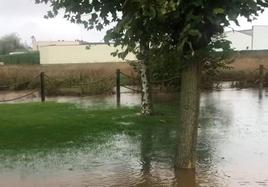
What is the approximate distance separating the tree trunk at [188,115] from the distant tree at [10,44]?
93682mm

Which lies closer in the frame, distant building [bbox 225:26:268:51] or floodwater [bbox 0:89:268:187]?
floodwater [bbox 0:89:268:187]

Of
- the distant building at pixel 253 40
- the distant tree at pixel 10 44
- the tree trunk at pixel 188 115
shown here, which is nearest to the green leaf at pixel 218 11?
the tree trunk at pixel 188 115

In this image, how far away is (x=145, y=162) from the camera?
9.49m

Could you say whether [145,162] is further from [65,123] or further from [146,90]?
[146,90]

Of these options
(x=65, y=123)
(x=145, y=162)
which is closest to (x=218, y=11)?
(x=145, y=162)

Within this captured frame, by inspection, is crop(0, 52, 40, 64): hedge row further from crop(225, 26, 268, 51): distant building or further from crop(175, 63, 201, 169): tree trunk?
crop(175, 63, 201, 169): tree trunk

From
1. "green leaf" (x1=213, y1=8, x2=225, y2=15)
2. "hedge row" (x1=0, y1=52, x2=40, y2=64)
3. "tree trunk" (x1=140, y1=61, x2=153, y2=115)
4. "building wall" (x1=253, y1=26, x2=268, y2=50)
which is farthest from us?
"building wall" (x1=253, y1=26, x2=268, y2=50)

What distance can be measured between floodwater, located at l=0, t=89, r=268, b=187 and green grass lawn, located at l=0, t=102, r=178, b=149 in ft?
1.54

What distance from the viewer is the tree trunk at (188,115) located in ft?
28.5

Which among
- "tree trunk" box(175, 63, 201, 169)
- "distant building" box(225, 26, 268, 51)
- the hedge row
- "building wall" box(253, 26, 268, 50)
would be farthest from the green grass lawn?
"building wall" box(253, 26, 268, 50)

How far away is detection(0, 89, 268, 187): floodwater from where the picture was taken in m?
8.34

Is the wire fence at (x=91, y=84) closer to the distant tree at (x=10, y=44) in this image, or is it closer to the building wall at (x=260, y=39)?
the building wall at (x=260, y=39)

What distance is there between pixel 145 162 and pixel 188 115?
3.97 ft

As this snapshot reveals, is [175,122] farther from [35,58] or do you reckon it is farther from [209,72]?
[35,58]
